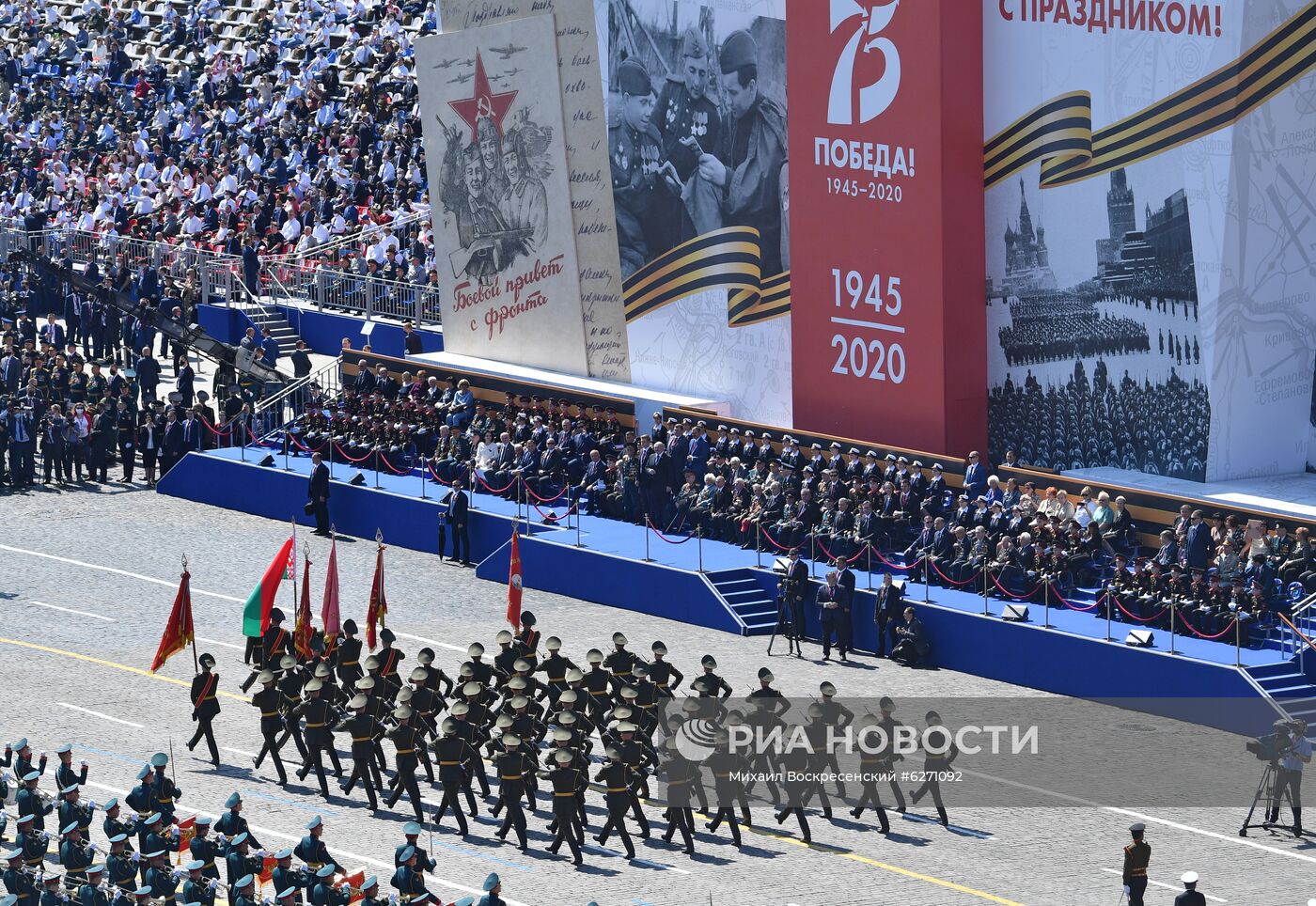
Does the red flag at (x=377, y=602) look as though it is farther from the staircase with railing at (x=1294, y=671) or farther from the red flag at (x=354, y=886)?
the staircase with railing at (x=1294, y=671)

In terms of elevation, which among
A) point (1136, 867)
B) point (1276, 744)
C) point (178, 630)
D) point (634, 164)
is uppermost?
point (634, 164)

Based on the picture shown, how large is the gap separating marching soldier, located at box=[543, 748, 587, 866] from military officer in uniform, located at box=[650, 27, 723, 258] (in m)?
17.2

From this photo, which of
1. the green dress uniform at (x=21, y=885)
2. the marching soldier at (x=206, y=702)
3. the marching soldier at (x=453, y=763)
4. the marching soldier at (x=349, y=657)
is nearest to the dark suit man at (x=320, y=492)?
the marching soldier at (x=349, y=657)

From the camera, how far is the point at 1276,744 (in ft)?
95.2

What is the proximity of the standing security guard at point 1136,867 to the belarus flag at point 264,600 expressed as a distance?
1273 centimetres

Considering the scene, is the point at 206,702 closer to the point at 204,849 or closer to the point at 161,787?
the point at 161,787

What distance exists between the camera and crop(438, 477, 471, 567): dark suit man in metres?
41.4

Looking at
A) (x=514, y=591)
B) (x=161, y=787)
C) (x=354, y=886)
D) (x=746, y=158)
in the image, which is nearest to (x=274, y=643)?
(x=514, y=591)

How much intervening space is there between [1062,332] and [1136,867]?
1422 cm

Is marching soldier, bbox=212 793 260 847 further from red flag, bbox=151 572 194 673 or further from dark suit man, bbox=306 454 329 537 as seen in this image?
dark suit man, bbox=306 454 329 537

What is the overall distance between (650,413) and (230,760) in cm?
1414

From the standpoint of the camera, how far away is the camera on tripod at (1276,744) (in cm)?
2894

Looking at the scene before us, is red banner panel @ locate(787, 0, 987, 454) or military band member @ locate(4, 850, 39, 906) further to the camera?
red banner panel @ locate(787, 0, 987, 454)

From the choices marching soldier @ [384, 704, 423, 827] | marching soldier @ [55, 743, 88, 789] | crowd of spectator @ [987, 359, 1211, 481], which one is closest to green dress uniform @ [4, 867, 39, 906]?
marching soldier @ [55, 743, 88, 789]
